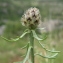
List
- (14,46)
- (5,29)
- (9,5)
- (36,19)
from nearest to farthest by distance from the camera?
1. (36,19)
2. (14,46)
3. (5,29)
4. (9,5)

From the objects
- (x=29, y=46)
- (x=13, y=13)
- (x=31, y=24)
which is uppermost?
(x=31, y=24)

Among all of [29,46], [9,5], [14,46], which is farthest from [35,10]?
[9,5]

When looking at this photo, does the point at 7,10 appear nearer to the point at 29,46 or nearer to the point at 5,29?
the point at 5,29

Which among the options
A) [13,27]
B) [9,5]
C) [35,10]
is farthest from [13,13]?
[35,10]

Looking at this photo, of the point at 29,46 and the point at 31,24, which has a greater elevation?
the point at 31,24

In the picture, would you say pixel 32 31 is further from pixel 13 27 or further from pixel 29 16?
pixel 13 27

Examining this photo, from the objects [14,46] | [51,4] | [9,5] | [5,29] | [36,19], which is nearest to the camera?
[36,19]

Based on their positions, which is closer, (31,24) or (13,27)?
(31,24)

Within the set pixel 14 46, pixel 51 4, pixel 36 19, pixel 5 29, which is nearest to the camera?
pixel 36 19

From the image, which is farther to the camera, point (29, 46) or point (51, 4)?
point (51, 4)
